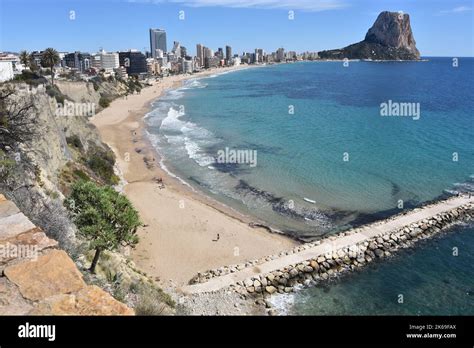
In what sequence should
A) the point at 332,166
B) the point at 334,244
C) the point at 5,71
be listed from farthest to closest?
the point at 5,71 < the point at 332,166 < the point at 334,244

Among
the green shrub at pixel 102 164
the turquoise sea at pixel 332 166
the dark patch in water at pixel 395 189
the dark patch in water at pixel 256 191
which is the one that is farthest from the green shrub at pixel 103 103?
the dark patch in water at pixel 395 189

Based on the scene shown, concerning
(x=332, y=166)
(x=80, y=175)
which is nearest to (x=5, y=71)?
(x=80, y=175)

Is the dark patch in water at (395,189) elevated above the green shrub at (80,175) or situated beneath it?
situated beneath

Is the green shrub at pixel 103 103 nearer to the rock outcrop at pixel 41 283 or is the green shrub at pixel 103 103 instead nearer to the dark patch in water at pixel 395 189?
the dark patch in water at pixel 395 189

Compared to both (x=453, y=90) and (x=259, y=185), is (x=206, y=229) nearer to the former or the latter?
(x=259, y=185)

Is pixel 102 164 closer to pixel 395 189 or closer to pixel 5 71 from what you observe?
pixel 5 71

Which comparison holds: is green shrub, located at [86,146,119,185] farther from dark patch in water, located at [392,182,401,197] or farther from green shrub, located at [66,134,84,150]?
dark patch in water, located at [392,182,401,197]
